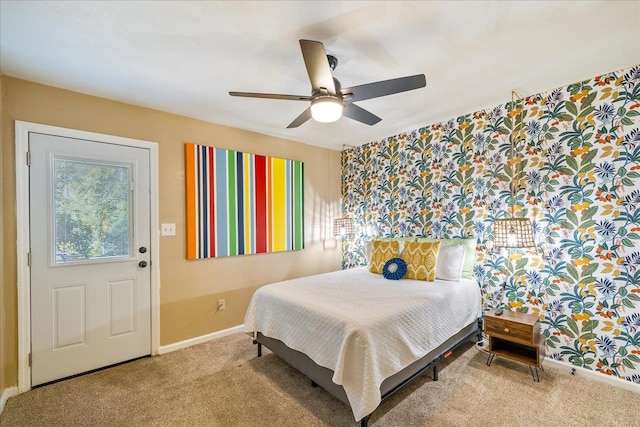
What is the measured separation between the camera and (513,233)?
2.57m

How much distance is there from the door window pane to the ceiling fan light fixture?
1995 mm

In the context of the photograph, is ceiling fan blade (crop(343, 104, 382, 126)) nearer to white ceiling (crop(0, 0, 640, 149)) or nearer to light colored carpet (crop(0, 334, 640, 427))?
white ceiling (crop(0, 0, 640, 149))

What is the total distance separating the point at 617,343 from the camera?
2277mm

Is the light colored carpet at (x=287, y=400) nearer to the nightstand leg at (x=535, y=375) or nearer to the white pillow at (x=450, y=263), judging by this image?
the nightstand leg at (x=535, y=375)

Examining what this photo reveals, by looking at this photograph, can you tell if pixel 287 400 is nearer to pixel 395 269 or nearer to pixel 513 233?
pixel 395 269

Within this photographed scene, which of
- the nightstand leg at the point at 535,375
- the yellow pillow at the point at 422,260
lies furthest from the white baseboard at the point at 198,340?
the nightstand leg at the point at 535,375

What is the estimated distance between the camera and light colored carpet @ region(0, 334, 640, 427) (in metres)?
1.93

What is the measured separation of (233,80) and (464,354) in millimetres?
3321

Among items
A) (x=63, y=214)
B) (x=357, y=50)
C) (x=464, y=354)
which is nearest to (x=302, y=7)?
(x=357, y=50)

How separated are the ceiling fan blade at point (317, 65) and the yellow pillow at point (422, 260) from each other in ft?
6.37

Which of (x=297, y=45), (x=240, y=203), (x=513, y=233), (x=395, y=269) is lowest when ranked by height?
(x=395, y=269)

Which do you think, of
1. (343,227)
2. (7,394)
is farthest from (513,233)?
(7,394)

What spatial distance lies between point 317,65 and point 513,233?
2245 mm

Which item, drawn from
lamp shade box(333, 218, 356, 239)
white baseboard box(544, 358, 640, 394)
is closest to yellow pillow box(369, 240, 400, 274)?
lamp shade box(333, 218, 356, 239)
